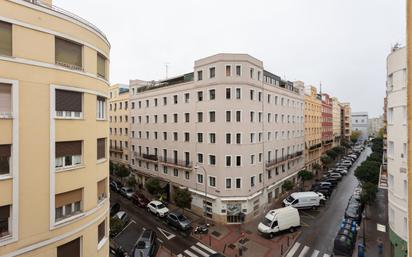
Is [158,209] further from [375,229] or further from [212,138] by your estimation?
[375,229]

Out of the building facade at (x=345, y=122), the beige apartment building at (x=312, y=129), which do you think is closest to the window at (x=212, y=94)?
the beige apartment building at (x=312, y=129)

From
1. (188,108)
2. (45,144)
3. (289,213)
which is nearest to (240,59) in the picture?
(188,108)

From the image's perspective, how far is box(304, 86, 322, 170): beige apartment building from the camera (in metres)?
47.0

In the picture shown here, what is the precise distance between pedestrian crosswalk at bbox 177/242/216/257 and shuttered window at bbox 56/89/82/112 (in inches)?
627

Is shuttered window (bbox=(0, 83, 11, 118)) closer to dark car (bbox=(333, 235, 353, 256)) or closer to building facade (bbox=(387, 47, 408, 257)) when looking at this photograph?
building facade (bbox=(387, 47, 408, 257))

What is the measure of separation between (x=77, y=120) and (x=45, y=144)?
1846 mm

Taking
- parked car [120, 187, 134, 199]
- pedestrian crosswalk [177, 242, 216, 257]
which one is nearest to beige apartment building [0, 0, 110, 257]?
pedestrian crosswalk [177, 242, 216, 257]

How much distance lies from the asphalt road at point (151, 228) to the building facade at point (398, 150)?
56.4ft

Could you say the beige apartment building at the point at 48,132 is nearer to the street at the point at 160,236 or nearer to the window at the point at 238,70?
the street at the point at 160,236

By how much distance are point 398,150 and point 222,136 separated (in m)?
16.0

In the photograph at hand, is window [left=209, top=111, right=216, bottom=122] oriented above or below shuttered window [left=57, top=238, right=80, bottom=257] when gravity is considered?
above

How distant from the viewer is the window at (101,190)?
41.1 ft

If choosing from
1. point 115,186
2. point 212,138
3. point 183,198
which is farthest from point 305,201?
point 115,186

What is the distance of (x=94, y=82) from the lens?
1173cm
